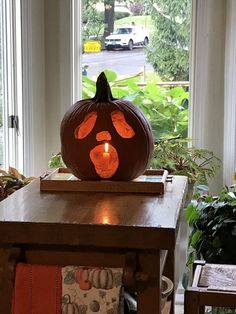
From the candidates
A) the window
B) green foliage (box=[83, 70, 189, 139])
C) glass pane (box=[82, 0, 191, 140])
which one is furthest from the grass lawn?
the window

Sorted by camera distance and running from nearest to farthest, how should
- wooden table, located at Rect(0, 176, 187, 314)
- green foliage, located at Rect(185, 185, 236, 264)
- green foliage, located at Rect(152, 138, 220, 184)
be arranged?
wooden table, located at Rect(0, 176, 187, 314), green foliage, located at Rect(185, 185, 236, 264), green foliage, located at Rect(152, 138, 220, 184)

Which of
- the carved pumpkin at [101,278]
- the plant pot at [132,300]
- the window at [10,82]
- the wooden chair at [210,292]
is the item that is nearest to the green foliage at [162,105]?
the window at [10,82]

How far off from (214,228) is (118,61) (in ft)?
4.08

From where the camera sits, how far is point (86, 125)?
4.61ft

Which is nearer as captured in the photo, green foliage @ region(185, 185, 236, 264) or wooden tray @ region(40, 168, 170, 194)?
wooden tray @ region(40, 168, 170, 194)

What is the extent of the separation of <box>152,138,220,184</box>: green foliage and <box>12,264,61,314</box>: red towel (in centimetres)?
151

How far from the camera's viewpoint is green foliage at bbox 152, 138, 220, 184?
259cm

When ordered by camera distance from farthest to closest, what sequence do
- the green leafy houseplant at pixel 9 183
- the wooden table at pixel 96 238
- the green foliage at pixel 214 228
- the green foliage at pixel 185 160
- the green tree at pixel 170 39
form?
the green tree at pixel 170 39 < the green foliage at pixel 185 160 < the green foliage at pixel 214 228 < the green leafy houseplant at pixel 9 183 < the wooden table at pixel 96 238

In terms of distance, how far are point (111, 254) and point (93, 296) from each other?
0.09 metres

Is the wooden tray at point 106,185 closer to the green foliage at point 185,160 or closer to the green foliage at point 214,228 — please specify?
the green foliage at point 214,228

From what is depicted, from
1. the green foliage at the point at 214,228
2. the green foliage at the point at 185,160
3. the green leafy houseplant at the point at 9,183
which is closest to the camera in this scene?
the green leafy houseplant at the point at 9,183

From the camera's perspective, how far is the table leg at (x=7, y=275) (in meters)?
1.12

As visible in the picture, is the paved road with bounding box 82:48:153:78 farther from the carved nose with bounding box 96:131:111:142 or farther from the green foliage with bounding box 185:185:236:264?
the carved nose with bounding box 96:131:111:142

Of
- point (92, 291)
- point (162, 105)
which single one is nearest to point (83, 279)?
point (92, 291)
